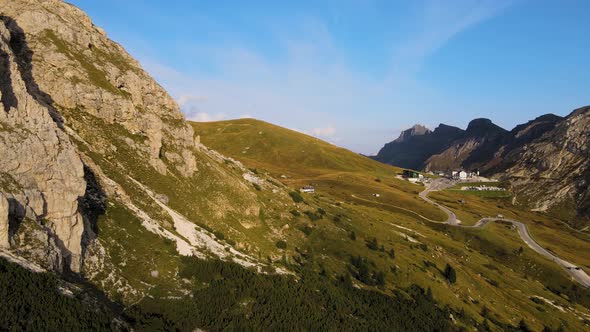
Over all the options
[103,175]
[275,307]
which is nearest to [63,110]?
[103,175]

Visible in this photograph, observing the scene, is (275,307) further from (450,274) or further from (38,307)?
(450,274)

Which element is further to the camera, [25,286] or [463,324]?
[463,324]

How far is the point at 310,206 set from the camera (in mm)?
104625

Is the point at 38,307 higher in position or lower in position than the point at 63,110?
lower

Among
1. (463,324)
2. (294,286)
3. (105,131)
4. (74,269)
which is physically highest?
(105,131)

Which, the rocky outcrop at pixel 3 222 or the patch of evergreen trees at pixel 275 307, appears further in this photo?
the patch of evergreen trees at pixel 275 307

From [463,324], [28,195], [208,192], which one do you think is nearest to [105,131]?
[208,192]

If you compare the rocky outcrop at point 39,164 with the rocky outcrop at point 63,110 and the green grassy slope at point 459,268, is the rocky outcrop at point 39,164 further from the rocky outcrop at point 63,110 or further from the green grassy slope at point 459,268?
the green grassy slope at point 459,268

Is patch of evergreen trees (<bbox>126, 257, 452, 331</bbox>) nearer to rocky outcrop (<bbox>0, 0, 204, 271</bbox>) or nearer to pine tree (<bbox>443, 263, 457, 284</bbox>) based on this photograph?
rocky outcrop (<bbox>0, 0, 204, 271</bbox>)

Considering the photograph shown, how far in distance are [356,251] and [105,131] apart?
59664 millimetres

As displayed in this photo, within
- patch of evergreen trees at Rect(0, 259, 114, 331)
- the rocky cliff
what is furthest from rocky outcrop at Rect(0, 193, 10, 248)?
patch of evergreen trees at Rect(0, 259, 114, 331)

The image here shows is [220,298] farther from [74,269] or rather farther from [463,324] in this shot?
[463,324]

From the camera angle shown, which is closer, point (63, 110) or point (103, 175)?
point (103, 175)

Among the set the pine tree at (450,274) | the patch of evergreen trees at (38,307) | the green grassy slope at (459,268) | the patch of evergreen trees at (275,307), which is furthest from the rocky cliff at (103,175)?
the pine tree at (450,274)
